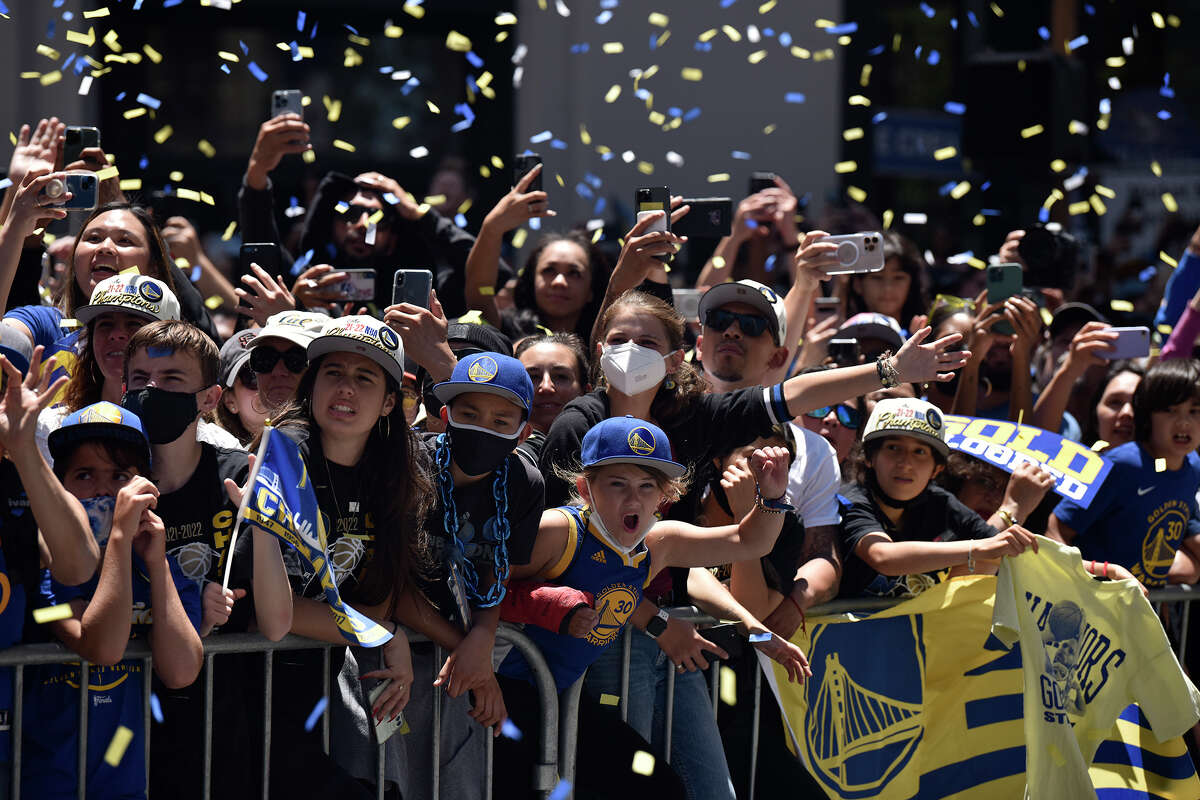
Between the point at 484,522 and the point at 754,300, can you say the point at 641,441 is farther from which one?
the point at 754,300

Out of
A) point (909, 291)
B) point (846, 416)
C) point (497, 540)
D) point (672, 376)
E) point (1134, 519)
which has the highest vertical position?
point (909, 291)

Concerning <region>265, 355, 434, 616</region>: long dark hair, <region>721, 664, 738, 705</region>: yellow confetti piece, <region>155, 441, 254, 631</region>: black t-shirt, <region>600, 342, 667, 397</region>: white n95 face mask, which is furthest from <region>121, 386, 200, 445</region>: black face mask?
<region>721, 664, 738, 705</region>: yellow confetti piece

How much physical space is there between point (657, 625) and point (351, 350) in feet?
4.00

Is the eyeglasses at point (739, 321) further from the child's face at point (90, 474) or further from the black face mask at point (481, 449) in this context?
the child's face at point (90, 474)

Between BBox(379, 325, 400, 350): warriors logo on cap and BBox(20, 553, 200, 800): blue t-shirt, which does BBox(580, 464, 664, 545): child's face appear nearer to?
BBox(379, 325, 400, 350): warriors logo on cap

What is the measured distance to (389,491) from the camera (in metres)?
4.32

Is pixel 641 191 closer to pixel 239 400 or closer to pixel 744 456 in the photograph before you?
pixel 744 456

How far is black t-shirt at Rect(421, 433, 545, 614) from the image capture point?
14.5ft

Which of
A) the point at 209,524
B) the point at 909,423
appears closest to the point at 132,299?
the point at 209,524

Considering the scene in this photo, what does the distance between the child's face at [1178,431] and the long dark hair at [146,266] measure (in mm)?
3616

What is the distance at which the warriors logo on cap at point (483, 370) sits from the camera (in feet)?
14.6

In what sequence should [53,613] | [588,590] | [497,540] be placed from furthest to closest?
[588,590], [497,540], [53,613]

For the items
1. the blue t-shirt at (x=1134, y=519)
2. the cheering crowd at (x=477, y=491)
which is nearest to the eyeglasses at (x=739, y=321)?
the cheering crowd at (x=477, y=491)

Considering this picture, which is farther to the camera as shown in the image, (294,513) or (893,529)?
(893,529)
